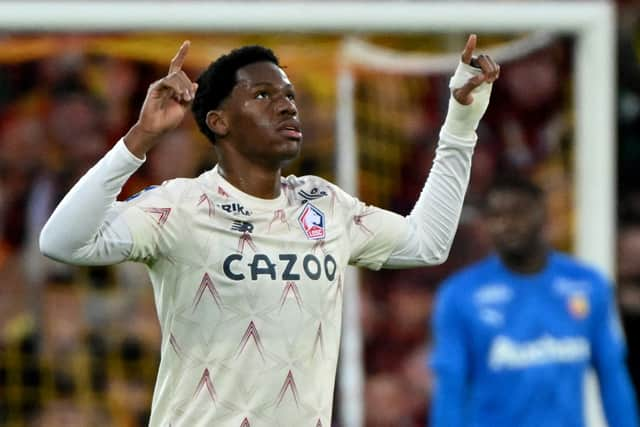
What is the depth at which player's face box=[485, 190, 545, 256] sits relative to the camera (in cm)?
568

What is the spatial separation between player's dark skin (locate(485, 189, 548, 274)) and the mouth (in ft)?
7.27

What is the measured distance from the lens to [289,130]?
362 cm

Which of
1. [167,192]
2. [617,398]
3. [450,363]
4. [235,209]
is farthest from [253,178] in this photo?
[617,398]

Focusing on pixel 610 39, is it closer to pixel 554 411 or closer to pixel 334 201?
pixel 554 411

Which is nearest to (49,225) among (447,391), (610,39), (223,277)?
(223,277)

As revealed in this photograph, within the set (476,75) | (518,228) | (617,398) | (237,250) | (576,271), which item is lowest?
(617,398)

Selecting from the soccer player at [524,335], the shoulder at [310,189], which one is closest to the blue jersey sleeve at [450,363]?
the soccer player at [524,335]

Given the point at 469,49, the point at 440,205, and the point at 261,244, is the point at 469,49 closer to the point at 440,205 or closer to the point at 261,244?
the point at 440,205

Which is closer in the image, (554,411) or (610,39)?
(554,411)

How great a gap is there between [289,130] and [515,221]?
88.5 inches

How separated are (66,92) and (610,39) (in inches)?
102

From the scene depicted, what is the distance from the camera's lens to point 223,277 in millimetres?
3508

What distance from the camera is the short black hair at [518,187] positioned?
573 centimetres

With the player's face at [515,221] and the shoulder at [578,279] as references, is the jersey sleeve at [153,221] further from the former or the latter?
the shoulder at [578,279]
